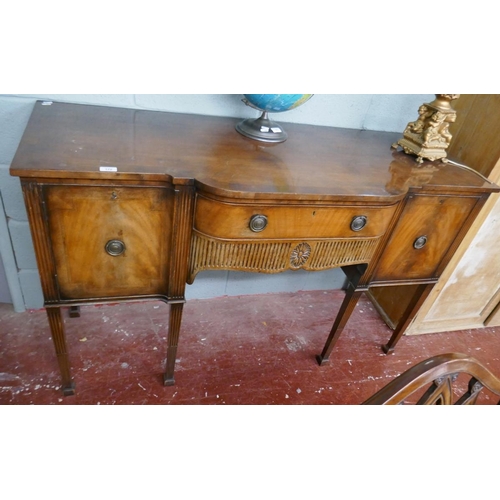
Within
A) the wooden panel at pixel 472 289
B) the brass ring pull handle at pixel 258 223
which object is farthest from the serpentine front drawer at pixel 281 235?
the wooden panel at pixel 472 289

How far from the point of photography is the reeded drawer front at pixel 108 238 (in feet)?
3.47

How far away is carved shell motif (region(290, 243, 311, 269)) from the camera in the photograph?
4.31 feet

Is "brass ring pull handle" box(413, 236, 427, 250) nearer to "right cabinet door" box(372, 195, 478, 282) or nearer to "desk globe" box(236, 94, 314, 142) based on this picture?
"right cabinet door" box(372, 195, 478, 282)

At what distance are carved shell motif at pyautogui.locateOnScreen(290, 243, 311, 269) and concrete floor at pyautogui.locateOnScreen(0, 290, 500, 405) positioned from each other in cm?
68

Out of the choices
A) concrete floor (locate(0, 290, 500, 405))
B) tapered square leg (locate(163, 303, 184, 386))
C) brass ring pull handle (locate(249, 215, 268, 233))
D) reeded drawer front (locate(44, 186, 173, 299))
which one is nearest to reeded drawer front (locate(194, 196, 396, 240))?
brass ring pull handle (locate(249, 215, 268, 233))

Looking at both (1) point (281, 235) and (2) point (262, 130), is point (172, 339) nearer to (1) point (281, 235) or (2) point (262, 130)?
(1) point (281, 235)

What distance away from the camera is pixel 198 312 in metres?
2.03

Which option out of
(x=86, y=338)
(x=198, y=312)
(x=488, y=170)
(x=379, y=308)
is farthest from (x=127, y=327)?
(x=488, y=170)

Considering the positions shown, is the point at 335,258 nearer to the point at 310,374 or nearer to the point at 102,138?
the point at 310,374

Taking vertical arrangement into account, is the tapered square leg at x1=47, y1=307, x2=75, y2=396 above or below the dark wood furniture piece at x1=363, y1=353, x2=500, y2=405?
below

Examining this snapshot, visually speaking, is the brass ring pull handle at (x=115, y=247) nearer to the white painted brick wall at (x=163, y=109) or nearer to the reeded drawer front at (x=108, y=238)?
the reeded drawer front at (x=108, y=238)

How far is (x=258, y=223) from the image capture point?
118cm

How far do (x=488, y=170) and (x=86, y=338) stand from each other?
190 centimetres

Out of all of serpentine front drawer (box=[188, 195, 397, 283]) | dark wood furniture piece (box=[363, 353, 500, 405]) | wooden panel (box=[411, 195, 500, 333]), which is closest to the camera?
dark wood furniture piece (box=[363, 353, 500, 405])
